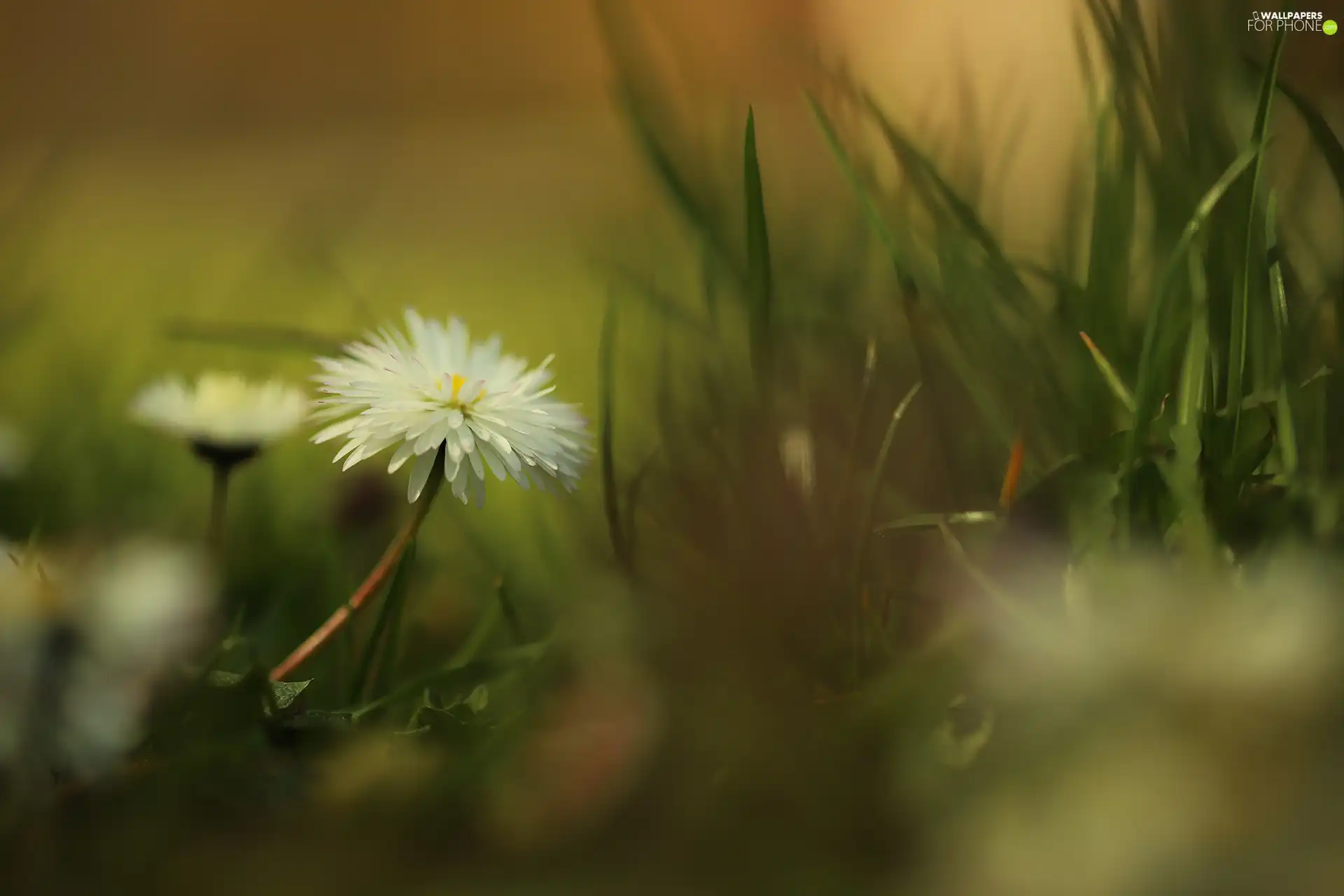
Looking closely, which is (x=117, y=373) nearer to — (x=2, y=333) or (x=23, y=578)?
(x=2, y=333)

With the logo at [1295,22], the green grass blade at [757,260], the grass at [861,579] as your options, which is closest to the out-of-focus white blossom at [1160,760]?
the grass at [861,579]

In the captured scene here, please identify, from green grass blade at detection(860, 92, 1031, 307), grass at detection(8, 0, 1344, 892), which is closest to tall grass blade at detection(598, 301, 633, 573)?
grass at detection(8, 0, 1344, 892)

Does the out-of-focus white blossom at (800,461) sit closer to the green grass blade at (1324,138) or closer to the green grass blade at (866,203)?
the green grass blade at (866,203)

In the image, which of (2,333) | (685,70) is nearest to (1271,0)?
(685,70)

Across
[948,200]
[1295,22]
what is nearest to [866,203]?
[948,200]

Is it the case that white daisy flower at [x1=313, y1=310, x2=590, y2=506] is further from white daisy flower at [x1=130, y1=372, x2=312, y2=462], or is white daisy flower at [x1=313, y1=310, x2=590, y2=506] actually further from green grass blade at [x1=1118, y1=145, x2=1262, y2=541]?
green grass blade at [x1=1118, y1=145, x2=1262, y2=541]
